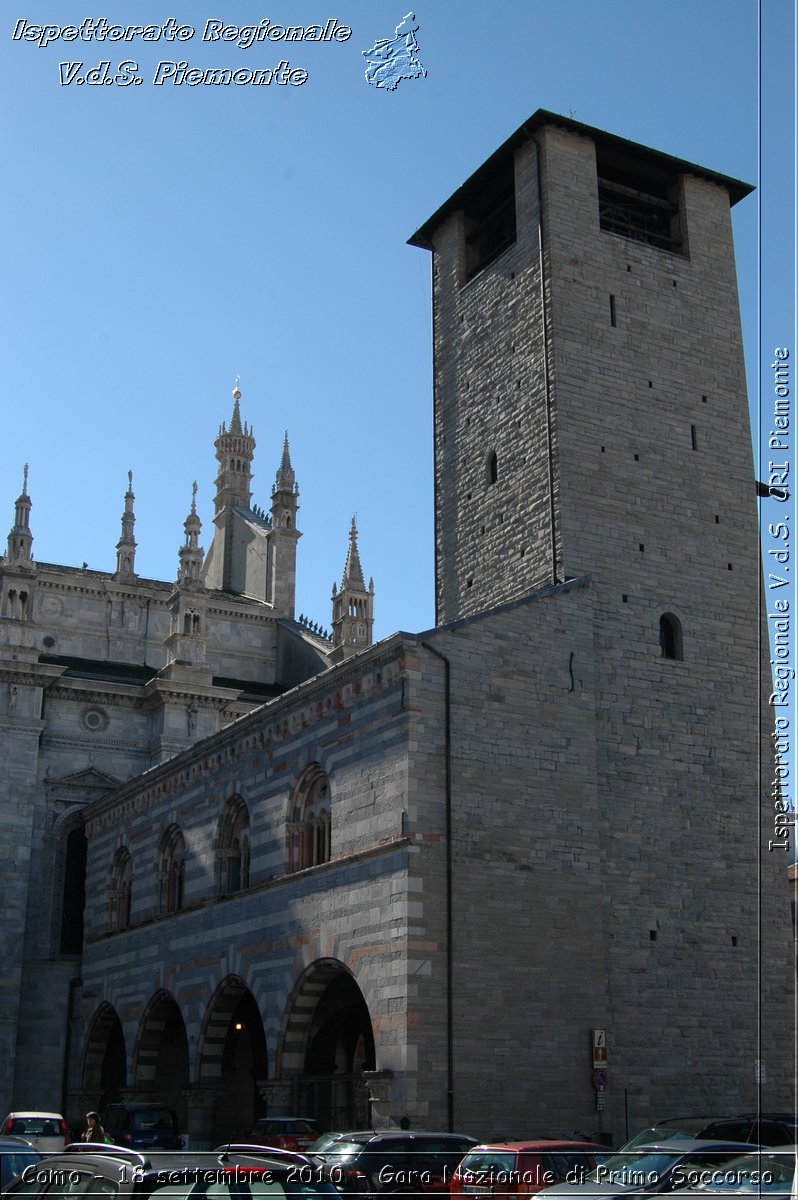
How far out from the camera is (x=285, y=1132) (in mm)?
22828

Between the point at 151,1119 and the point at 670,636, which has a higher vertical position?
the point at 670,636

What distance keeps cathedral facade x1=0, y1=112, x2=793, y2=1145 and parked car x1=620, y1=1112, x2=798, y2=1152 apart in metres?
3.44

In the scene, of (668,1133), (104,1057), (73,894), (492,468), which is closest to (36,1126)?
(668,1133)

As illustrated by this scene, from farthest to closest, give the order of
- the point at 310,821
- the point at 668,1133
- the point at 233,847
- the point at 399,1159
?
the point at 233,847, the point at 310,821, the point at 668,1133, the point at 399,1159

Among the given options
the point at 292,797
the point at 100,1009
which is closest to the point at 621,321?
the point at 292,797

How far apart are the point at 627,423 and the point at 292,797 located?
11425mm

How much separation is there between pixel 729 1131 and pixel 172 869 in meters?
18.5

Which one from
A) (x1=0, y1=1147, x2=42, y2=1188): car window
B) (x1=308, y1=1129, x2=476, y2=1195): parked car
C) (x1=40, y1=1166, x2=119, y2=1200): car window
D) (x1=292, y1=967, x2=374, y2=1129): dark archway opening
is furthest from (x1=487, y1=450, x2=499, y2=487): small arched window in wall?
(x1=40, y1=1166, x2=119, y2=1200): car window

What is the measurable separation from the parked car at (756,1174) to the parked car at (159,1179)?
463 cm

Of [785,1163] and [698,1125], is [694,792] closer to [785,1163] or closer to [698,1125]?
[698,1125]

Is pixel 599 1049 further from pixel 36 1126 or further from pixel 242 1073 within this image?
pixel 242 1073

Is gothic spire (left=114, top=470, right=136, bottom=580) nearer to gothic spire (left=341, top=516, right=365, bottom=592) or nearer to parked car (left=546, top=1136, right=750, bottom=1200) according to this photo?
gothic spire (left=341, top=516, right=365, bottom=592)

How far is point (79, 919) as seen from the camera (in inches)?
1692

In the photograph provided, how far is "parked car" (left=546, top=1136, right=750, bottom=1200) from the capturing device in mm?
14531
